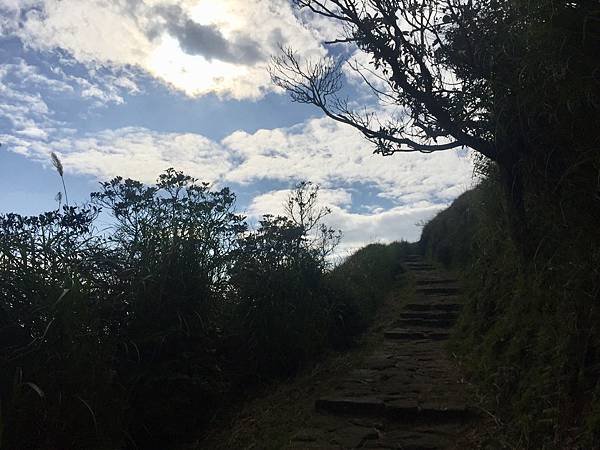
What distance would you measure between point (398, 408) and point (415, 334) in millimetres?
3180

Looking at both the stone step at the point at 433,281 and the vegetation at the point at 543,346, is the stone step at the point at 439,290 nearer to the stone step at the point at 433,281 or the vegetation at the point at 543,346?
the stone step at the point at 433,281

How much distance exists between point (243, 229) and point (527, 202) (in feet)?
9.64

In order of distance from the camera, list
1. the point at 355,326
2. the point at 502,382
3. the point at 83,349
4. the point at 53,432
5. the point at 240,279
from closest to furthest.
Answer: the point at 53,432
the point at 83,349
the point at 502,382
the point at 240,279
the point at 355,326

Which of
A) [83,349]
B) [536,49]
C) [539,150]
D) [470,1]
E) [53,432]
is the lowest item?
[53,432]

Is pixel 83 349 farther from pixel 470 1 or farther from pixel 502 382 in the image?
pixel 470 1

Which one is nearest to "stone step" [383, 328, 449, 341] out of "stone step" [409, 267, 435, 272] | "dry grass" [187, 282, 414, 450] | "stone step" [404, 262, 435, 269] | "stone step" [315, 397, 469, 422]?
"dry grass" [187, 282, 414, 450]

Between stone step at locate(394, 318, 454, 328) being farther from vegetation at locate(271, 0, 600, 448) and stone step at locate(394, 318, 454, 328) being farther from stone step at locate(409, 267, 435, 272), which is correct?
stone step at locate(409, 267, 435, 272)

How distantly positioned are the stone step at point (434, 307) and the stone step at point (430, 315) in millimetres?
90

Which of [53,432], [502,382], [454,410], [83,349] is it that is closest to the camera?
[53,432]

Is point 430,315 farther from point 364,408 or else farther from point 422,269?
point 422,269

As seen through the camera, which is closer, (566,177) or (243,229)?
(566,177)

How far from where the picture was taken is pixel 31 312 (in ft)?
9.98

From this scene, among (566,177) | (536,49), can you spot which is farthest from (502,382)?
(536,49)

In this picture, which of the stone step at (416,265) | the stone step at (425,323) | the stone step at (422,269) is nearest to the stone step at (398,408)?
the stone step at (425,323)
